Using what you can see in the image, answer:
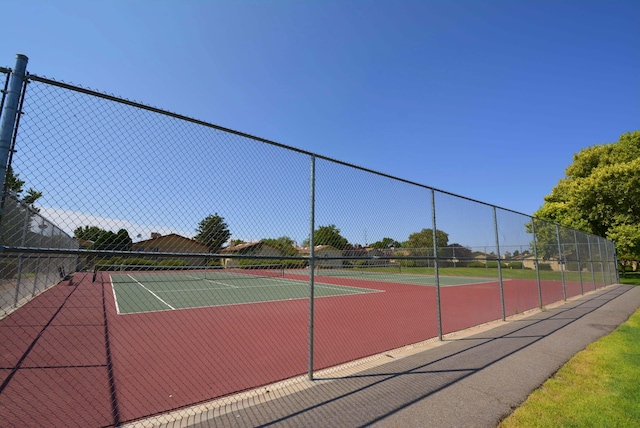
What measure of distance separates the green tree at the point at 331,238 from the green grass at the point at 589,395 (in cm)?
299

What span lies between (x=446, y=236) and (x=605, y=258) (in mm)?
18831

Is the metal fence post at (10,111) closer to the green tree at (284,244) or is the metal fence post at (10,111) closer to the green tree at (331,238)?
the green tree at (284,244)

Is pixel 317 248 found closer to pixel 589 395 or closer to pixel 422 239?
pixel 422 239

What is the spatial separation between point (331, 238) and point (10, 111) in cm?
388

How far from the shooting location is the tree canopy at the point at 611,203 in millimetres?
21422

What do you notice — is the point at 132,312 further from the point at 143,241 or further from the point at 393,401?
the point at 393,401

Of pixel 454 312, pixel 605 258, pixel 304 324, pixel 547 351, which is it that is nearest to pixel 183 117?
pixel 304 324

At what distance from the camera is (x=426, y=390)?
374cm

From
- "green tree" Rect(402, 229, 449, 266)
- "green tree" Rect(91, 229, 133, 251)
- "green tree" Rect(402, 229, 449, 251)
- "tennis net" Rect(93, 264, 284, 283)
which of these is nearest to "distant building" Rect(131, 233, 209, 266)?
"green tree" Rect(91, 229, 133, 251)

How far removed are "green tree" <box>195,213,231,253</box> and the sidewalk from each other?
1.82 m

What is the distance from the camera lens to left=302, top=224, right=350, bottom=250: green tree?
183 inches

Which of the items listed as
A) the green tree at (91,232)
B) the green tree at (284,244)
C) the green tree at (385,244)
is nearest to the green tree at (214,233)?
the green tree at (284,244)

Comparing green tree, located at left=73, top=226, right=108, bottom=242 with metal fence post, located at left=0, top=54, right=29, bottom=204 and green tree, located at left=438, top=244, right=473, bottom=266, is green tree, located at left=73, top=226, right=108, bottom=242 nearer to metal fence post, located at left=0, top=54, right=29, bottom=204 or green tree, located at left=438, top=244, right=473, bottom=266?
metal fence post, located at left=0, top=54, right=29, bottom=204

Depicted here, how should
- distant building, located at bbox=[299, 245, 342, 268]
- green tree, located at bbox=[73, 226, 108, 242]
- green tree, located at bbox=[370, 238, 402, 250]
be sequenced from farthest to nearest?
green tree, located at bbox=[370, 238, 402, 250] → distant building, located at bbox=[299, 245, 342, 268] → green tree, located at bbox=[73, 226, 108, 242]
